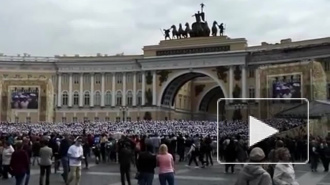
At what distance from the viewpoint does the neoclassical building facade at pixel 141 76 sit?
7125cm

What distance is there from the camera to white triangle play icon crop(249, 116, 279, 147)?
5.63 metres

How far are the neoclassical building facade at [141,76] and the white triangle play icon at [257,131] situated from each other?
62.1 metres

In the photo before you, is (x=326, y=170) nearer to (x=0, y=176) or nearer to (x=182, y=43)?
(x=0, y=176)

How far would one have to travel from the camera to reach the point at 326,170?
2330 centimetres

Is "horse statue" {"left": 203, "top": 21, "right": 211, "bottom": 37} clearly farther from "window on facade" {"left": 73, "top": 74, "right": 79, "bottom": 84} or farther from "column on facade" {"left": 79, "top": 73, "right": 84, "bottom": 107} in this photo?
"window on facade" {"left": 73, "top": 74, "right": 79, "bottom": 84}

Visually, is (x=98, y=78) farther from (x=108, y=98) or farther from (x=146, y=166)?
(x=146, y=166)

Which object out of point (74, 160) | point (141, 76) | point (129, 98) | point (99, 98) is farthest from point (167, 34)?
point (74, 160)

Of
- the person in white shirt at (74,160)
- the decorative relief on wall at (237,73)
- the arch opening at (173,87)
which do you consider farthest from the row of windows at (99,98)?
the person in white shirt at (74,160)

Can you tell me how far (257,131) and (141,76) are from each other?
2982 inches

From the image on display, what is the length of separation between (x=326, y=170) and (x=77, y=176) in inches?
505

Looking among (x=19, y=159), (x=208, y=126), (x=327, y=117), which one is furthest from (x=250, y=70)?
(x=19, y=159)

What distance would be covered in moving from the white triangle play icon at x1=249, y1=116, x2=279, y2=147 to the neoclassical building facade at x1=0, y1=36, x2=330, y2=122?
62.1m

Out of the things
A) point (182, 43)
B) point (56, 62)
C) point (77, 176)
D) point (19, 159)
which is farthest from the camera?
point (56, 62)

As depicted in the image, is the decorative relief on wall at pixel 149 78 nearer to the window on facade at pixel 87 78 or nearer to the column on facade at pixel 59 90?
the window on facade at pixel 87 78
